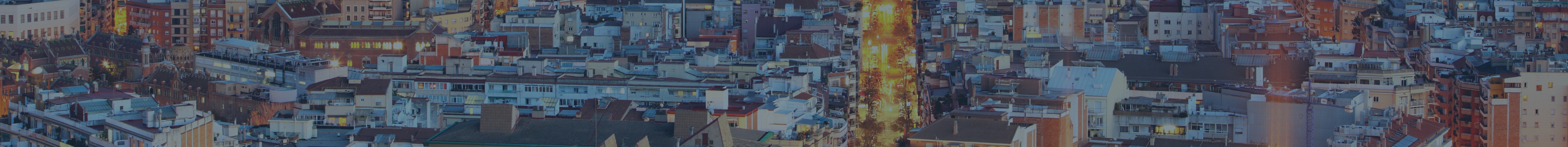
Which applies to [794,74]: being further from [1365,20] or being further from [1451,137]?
[1365,20]

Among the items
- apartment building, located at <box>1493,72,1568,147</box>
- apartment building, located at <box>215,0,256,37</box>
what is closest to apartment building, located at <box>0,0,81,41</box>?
apartment building, located at <box>215,0,256,37</box>

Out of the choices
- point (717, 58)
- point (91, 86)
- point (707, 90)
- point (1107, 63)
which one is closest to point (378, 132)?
point (707, 90)

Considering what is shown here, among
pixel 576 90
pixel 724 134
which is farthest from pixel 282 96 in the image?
pixel 724 134

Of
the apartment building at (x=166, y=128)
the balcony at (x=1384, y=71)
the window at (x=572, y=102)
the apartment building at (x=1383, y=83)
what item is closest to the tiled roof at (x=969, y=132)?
the apartment building at (x=166, y=128)

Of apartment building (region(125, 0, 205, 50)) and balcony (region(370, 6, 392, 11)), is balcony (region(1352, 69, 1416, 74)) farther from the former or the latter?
apartment building (region(125, 0, 205, 50))

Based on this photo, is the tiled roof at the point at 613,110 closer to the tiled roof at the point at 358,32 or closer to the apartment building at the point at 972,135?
the apartment building at the point at 972,135

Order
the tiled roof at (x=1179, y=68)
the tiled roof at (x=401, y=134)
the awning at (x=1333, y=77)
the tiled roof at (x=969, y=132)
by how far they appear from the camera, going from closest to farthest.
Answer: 1. the tiled roof at (x=401, y=134)
2. the tiled roof at (x=969, y=132)
3. the awning at (x=1333, y=77)
4. the tiled roof at (x=1179, y=68)

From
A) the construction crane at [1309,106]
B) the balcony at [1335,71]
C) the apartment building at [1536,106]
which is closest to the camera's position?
the construction crane at [1309,106]
